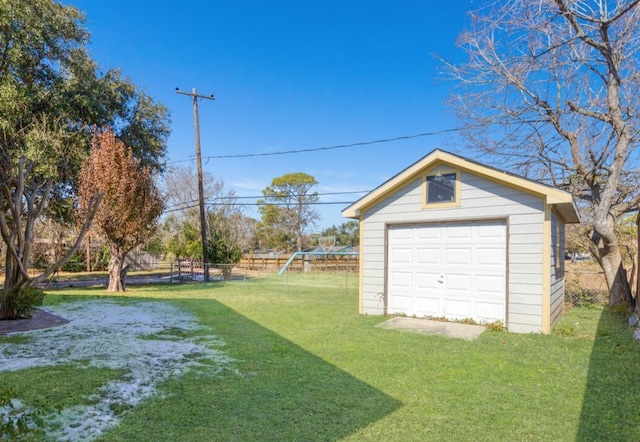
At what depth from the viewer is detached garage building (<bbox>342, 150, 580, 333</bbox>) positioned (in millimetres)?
6492

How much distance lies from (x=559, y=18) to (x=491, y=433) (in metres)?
8.59

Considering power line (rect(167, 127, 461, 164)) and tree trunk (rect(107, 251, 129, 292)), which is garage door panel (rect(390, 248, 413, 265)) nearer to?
power line (rect(167, 127, 461, 164))

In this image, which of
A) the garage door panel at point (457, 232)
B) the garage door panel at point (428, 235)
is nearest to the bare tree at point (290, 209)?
the garage door panel at point (428, 235)

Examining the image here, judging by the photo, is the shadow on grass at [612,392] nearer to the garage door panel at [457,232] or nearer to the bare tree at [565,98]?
the garage door panel at [457,232]

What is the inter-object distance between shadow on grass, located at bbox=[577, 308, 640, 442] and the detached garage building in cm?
106

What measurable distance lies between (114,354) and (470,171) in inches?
254

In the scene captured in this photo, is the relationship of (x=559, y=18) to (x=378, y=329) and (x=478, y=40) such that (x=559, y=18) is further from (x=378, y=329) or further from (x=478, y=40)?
(x=378, y=329)

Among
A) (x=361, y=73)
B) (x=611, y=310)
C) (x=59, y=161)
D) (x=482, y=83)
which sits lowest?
(x=611, y=310)

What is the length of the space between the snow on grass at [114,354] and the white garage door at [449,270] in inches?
156

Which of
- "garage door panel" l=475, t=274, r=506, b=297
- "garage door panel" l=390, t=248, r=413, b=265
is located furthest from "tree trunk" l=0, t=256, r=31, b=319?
"garage door panel" l=475, t=274, r=506, b=297

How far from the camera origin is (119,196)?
39.3ft

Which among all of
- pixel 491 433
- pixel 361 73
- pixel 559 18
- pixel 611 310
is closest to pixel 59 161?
pixel 361 73

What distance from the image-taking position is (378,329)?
675 cm

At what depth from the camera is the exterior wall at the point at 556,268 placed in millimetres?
7020
